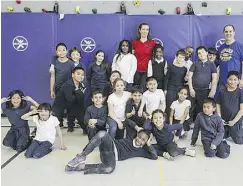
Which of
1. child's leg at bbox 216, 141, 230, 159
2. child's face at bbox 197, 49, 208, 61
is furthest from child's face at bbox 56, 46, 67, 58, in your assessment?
child's leg at bbox 216, 141, 230, 159

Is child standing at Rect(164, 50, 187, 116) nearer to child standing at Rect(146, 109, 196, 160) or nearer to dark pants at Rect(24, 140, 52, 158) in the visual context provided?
child standing at Rect(146, 109, 196, 160)

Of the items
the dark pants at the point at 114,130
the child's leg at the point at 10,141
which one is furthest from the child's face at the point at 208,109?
the child's leg at the point at 10,141

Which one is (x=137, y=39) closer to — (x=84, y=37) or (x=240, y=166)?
(x=84, y=37)

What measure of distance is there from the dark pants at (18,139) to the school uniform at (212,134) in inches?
86.1

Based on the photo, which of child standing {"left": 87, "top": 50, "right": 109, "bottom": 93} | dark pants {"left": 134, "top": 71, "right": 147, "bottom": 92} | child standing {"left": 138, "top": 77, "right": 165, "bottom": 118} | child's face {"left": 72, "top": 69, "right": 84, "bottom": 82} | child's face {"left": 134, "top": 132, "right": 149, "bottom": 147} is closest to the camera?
child's face {"left": 134, "top": 132, "right": 149, "bottom": 147}

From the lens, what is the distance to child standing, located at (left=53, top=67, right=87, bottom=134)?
446 cm

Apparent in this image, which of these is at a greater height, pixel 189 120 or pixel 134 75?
pixel 134 75

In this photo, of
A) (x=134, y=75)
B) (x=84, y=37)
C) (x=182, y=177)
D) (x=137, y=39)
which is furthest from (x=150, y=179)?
(x=84, y=37)

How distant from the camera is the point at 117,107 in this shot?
410 centimetres

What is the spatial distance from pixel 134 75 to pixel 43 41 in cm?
180

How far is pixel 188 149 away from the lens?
364 centimetres

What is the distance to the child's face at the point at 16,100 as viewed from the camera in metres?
3.85

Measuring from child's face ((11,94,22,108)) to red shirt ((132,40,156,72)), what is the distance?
1.99 metres

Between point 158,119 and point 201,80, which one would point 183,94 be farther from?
point 158,119
